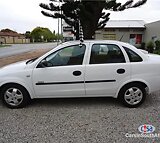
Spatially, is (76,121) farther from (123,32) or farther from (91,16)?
(123,32)

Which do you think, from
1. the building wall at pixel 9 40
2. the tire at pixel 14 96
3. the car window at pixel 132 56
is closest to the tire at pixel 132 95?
the car window at pixel 132 56

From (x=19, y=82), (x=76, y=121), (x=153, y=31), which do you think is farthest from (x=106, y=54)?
(x=153, y=31)

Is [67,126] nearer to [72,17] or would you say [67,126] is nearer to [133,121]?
[133,121]

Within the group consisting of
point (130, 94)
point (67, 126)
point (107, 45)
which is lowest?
point (67, 126)

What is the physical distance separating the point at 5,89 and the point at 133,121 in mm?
2798

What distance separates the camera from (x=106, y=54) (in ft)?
14.9

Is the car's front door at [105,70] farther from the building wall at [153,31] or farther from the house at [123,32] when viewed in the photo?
the house at [123,32]

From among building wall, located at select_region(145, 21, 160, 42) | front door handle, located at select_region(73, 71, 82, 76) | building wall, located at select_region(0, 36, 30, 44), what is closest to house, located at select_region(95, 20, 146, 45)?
building wall, located at select_region(145, 21, 160, 42)

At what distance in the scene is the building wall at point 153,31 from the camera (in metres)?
23.1

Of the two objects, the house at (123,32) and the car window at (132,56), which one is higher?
the house at (123,32)

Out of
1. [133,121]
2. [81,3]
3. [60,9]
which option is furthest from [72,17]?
[133,121]

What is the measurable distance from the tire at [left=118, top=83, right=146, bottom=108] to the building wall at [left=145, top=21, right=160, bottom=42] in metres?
20.2

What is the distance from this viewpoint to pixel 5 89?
14.8 ft

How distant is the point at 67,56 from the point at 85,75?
594mm
